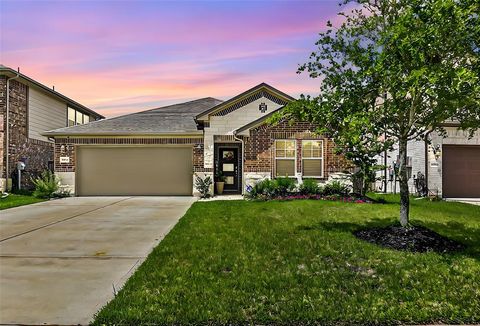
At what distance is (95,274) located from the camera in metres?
5.15


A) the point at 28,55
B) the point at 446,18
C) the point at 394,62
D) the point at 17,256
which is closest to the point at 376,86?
the point at 394,62

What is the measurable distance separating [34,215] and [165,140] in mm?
7824

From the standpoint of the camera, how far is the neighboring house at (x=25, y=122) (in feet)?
56.0

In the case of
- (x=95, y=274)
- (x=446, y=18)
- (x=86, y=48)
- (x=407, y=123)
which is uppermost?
(x=86, y=48)

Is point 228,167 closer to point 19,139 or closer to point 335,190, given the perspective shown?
point 335,190

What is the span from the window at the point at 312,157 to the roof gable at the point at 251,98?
102 inches

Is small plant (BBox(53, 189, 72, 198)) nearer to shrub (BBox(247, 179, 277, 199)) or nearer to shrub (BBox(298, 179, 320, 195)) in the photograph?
shrub (BBox(247, 179, 277, 199))

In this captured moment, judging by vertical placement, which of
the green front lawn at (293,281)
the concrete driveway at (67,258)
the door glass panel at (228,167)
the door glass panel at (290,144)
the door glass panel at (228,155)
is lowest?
the concrete driveway at (67,258)

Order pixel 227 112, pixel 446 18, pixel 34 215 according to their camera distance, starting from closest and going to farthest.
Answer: pixel 446 18, pixel 34 215, pixel 227 112

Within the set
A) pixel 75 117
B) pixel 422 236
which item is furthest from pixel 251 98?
pixel 75 117

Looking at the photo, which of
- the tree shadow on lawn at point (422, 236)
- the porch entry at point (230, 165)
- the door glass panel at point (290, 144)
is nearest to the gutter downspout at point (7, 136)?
the porch entry at point (230, 165)

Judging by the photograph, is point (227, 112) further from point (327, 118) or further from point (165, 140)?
point (327, 118)

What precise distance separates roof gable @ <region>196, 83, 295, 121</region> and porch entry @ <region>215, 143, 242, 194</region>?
5.54 ft

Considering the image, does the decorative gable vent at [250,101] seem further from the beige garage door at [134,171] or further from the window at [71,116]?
the window at [71,116]
